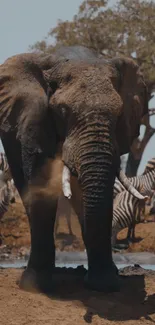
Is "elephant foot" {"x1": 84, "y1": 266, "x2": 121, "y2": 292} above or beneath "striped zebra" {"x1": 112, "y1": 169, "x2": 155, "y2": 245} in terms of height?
above

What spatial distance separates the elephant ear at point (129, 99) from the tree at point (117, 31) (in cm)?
2368

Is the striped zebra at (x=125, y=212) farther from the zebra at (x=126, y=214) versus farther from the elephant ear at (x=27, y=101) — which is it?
the elephant ear at (x=27, y=101)

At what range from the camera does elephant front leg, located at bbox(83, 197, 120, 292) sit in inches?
311

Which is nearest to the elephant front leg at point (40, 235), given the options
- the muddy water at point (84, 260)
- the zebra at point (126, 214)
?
the muddy water at point (84, 260)

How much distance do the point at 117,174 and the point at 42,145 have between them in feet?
3.34

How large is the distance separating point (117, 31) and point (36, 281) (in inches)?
1039

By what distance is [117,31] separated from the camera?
3453 centimetres

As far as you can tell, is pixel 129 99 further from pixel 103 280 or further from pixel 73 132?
pixel 103 280

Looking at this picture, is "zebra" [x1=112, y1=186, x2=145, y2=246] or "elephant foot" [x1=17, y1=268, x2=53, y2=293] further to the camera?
"zebra" [x1=112, y1=186, x2=145, y2=246]

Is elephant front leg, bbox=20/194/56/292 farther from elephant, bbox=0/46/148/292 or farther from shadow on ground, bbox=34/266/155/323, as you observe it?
shadow on ground, bbox=34/266/155/323

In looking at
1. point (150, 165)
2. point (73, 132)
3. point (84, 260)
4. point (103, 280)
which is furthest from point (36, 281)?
point (150, 165)

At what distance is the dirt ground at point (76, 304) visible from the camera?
303 inches

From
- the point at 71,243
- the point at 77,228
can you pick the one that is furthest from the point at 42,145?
the point at 77,228

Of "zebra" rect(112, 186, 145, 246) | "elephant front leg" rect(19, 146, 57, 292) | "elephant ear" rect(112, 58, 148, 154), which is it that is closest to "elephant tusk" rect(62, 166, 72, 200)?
"elephant front leg" rect(19, 146, 57, 292)
